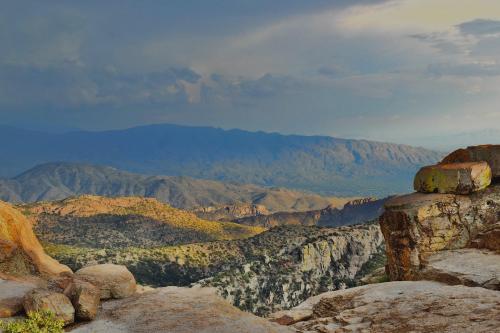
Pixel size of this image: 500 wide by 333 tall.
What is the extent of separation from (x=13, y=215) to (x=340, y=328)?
21.7 meters

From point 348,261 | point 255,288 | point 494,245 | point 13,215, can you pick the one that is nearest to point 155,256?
point 255,288

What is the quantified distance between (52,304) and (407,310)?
14245mm

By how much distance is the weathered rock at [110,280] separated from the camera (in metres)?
23.1

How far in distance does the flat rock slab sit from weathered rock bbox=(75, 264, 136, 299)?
15.3 m

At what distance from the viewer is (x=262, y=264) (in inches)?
4151

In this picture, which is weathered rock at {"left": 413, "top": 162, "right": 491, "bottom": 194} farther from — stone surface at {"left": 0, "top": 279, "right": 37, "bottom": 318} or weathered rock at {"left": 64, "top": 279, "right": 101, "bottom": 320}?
stone surface at {"left": 0, "top": 279, "right": 37, "bottom": 318}

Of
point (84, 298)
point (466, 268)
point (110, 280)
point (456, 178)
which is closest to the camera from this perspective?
point (84, 298)

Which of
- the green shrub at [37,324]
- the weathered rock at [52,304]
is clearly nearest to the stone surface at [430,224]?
the weathered rock at [52,304]

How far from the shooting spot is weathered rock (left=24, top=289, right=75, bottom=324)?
1970 centimetres

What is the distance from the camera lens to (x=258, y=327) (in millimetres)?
18500

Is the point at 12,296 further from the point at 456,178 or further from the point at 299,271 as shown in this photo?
the point at 299,271

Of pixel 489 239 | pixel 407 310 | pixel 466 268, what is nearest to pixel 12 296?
pixel 407 310

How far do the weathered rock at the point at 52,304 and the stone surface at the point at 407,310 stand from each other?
9.16 m

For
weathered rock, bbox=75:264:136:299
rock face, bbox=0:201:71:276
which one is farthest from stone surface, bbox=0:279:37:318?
rock face, bbox=0:201:71:276
